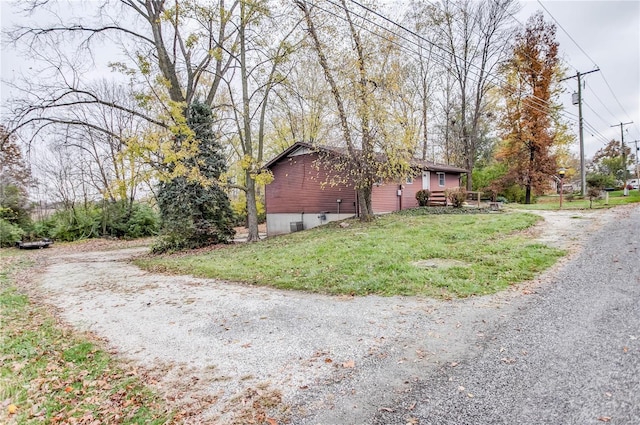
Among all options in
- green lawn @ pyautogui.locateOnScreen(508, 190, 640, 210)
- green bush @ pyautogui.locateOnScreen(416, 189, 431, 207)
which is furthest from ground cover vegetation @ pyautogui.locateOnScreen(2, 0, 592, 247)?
green lawn @ pyautogui.locateOnScreen(508, 190, 640, 210)

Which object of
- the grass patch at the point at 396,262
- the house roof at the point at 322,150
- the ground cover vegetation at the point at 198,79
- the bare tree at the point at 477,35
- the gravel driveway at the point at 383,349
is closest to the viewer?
the gravel driveway at the point at 383,349

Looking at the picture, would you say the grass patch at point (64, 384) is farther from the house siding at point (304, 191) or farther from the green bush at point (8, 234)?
the green bush at point (8, 234)

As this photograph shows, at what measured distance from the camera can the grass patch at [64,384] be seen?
2.79m

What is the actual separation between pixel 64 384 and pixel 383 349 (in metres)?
3.33

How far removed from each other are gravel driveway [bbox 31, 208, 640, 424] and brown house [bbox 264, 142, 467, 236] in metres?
11.3

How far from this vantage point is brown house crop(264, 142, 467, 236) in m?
17.3

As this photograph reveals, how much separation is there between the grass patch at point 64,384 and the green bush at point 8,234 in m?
15.2

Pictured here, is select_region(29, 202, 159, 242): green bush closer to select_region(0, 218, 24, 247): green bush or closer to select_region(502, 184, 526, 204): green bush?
select_region(0, 218, 24, 247): green bush

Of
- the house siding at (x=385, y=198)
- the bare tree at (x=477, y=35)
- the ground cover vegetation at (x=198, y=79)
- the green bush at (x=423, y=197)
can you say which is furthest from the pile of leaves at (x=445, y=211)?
the bare tree at (x=477, y=35)

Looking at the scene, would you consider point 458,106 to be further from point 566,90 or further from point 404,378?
point 404,378

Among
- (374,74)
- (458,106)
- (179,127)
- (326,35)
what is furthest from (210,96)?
(458,106)

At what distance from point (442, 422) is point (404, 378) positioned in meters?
0.65

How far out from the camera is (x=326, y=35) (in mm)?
13094

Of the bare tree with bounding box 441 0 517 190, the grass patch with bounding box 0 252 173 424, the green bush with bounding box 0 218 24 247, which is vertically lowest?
the grass patch with bounding box 0 252 173 424
